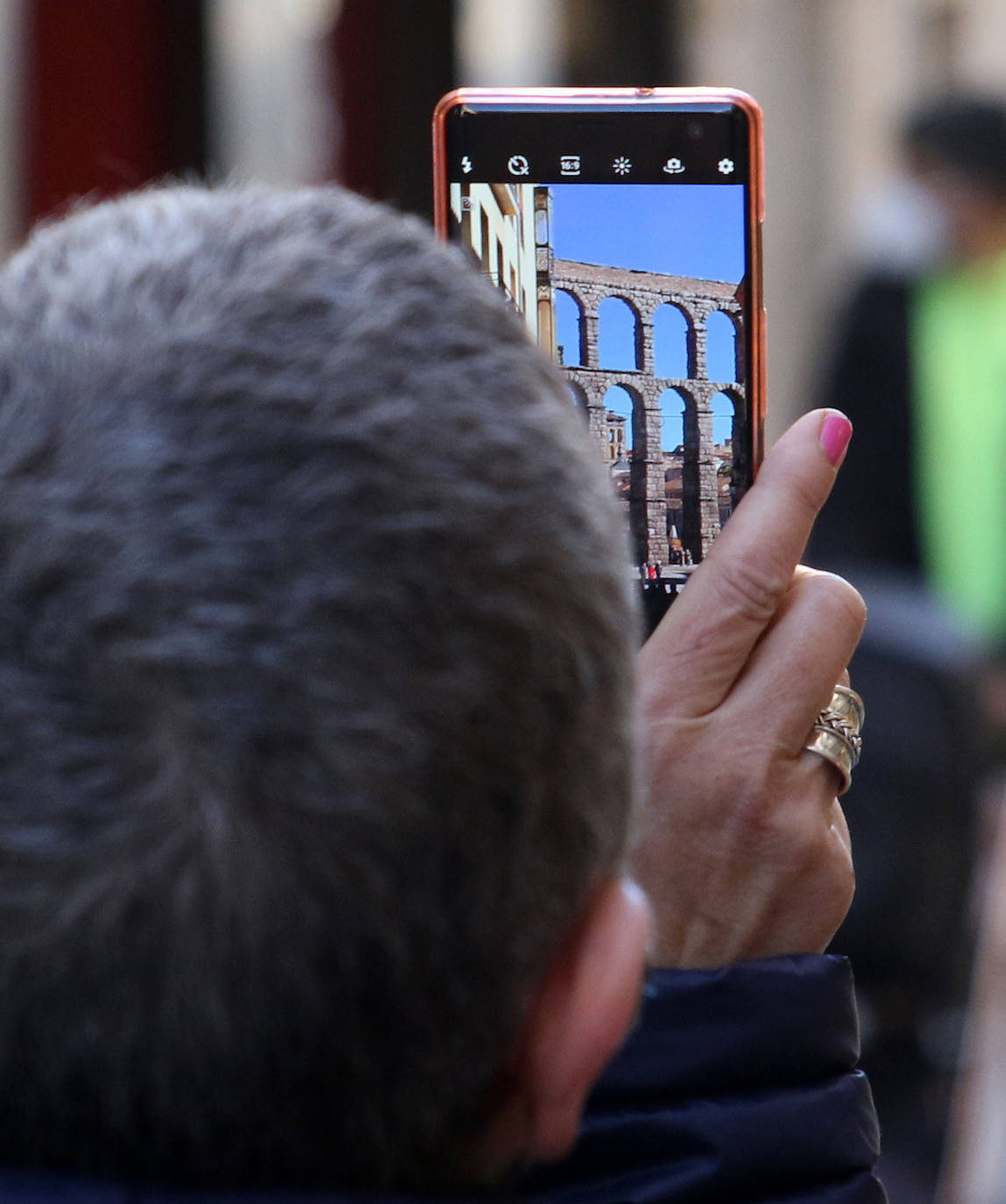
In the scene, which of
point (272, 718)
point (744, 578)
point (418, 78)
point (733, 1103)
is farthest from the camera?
point (418, 78)

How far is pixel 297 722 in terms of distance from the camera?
28.6 inches

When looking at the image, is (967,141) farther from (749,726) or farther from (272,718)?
(272,718)

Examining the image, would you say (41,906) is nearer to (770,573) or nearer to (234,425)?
(234,425)

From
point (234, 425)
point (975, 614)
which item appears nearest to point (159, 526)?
point (234, 425)

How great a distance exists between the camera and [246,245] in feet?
2.71

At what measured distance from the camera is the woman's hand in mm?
1279

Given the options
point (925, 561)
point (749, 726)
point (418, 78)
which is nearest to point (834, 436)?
point (749, 726)

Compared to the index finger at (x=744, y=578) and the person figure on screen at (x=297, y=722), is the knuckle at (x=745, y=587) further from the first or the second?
the person figure on screen at (x=297, y=722)

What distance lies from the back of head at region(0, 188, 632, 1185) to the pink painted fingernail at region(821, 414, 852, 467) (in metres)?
0.51

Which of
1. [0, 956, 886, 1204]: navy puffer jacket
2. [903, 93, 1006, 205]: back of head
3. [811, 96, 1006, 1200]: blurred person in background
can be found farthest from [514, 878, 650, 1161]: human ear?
[903, 93, 1006, 205]: back of head

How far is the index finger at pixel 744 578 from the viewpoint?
128 centimetres

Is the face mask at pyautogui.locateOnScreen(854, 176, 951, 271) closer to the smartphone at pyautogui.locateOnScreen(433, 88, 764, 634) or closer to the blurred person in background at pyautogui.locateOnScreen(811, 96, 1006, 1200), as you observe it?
the blurred person in background at pyautogui.locateOnScreen(811, 96, 1006, 1200)

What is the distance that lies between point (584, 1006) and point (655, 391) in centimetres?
66

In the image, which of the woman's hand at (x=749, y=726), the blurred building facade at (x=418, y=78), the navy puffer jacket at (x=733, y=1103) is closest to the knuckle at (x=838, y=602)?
the woman's hand at (x=749, y=726)
